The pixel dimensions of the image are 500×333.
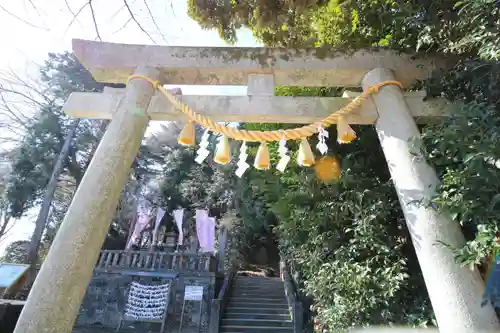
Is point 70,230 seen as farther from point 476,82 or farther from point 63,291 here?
point 476,82

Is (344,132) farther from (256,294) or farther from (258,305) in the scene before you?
(256,294)

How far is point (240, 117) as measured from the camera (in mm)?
3283

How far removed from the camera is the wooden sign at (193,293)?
10367 mm

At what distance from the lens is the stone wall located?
10352mm

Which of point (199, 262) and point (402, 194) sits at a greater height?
point (199, 262)

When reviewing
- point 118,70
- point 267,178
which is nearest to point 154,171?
point 267,178

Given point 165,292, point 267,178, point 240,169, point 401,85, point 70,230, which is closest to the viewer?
point 70,230

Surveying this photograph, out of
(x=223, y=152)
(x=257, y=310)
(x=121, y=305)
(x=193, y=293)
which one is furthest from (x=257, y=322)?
(x=223, y=152)

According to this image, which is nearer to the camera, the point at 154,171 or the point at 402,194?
the point at 402,194

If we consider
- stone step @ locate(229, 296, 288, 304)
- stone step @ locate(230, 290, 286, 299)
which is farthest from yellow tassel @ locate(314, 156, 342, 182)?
stone step @ locate(230, 290, 286, 299)

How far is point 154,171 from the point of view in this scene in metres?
18.6

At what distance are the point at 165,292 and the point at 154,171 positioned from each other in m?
9.12

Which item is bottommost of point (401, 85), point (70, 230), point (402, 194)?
point (70, 230)

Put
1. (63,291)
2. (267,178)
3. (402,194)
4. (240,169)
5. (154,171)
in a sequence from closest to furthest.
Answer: (63,291)
(402,194)
(240,169)
(267,178)
(154,171)
